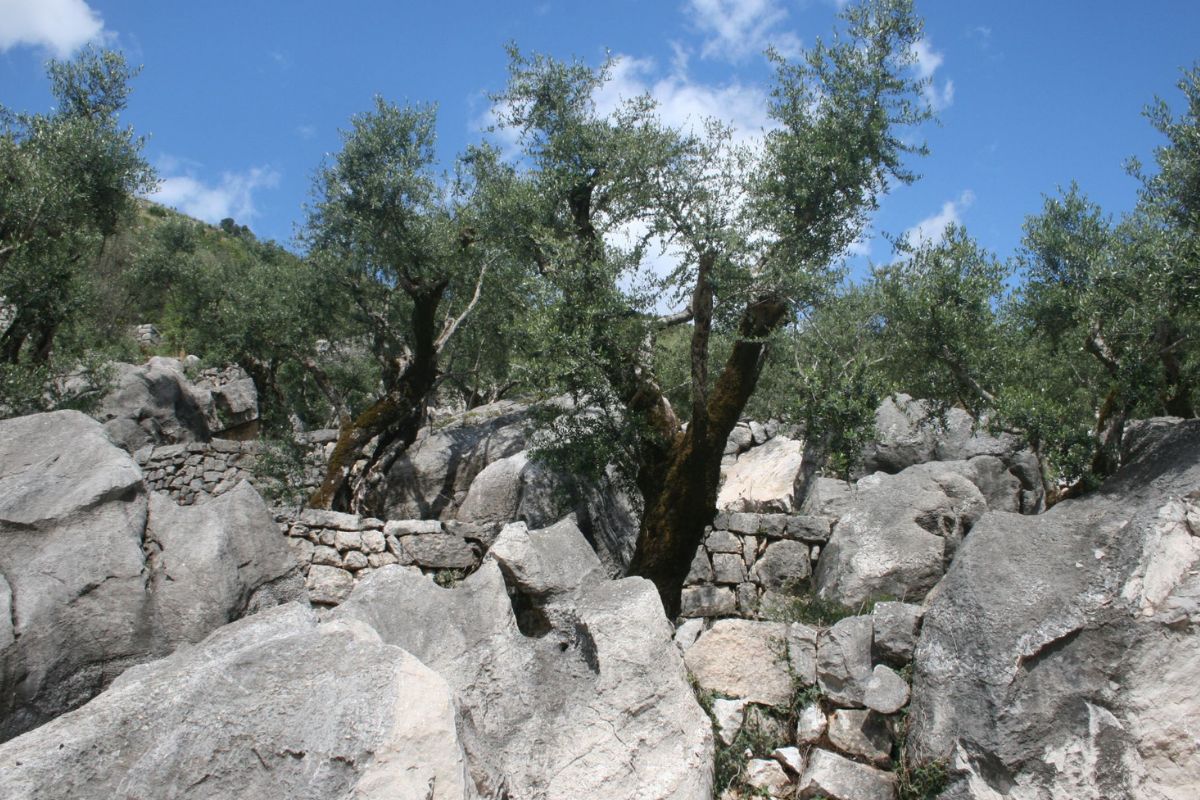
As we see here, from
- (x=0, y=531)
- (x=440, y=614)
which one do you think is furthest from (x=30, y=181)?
(x=440, y=614)

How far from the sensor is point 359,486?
16875 mm

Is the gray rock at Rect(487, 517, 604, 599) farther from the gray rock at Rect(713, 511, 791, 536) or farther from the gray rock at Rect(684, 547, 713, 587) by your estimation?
the gray rock at Rect(713, 511, 791, 536)

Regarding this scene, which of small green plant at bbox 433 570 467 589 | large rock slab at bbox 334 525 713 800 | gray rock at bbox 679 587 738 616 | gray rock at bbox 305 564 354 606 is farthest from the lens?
gray rock at bbox 679 587 738 616

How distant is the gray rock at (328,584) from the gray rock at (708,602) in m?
4.46

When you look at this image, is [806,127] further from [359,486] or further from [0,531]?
[0,531]

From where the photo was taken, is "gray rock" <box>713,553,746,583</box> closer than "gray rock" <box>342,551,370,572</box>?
No

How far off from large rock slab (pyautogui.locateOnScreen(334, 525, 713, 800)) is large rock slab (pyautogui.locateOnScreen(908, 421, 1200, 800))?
2.24 m

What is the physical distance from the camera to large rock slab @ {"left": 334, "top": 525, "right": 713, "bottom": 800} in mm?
7355

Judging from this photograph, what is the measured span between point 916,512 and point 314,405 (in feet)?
71.4

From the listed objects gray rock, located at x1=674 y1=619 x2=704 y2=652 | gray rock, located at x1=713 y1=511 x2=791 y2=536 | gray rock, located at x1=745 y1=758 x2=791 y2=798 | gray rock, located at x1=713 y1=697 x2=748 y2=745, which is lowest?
gray rock, located at x1=745 y1=758 x2=791 y2=798

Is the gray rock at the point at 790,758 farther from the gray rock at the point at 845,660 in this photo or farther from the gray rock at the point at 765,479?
the gray rock at the point at 765,479

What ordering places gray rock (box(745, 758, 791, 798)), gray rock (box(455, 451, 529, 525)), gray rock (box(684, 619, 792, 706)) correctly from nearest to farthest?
1. gray rock (box(745, 758, 791, 798))
2. gray rock (box(684, 619, 792, 706))
3. gray rock (box(455, 451, 529, 525))

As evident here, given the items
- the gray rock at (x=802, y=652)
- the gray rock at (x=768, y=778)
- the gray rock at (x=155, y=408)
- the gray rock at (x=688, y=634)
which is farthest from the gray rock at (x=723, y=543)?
the gray rock at (x=155, y=408)

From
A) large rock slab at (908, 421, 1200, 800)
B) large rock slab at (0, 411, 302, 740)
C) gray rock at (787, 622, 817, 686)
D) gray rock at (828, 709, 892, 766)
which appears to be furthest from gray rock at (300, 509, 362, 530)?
A: large rock slab at (908, 421, 1200, 800)
